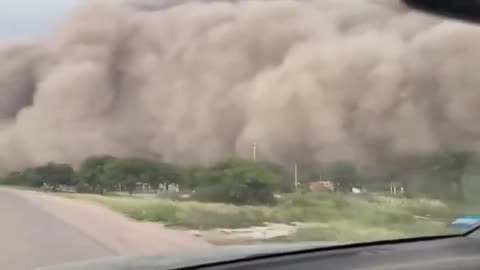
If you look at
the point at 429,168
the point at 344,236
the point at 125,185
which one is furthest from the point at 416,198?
the point at 125,185

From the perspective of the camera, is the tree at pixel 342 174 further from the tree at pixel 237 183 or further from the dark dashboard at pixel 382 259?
the dark dashboard at pixel 382 259

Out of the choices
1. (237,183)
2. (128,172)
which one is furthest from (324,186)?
(128,172)

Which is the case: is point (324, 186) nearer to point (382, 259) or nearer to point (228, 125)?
point (228, 125)

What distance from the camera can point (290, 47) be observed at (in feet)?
9.71

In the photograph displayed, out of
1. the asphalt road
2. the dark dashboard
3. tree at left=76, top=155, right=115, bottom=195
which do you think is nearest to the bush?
tree at left=76, top=155, right=115, bottom=195

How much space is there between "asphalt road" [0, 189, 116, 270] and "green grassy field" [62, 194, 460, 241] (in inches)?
6.4

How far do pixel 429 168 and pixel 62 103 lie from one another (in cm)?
173

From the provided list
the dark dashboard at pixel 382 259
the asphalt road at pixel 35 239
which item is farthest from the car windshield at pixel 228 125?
the dark dashboard at pixel 382 259

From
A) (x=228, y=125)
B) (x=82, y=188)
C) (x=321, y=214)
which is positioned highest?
(x=228, y=125)

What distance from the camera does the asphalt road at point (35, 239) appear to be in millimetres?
2148

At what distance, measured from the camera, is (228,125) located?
A: 9.14 feet

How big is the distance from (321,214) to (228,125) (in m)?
0.57

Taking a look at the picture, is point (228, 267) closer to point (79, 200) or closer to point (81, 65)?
point (79, 200)

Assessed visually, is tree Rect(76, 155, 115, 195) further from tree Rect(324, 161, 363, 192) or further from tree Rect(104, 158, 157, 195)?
tree Rect(324, 161, 363, 192)
